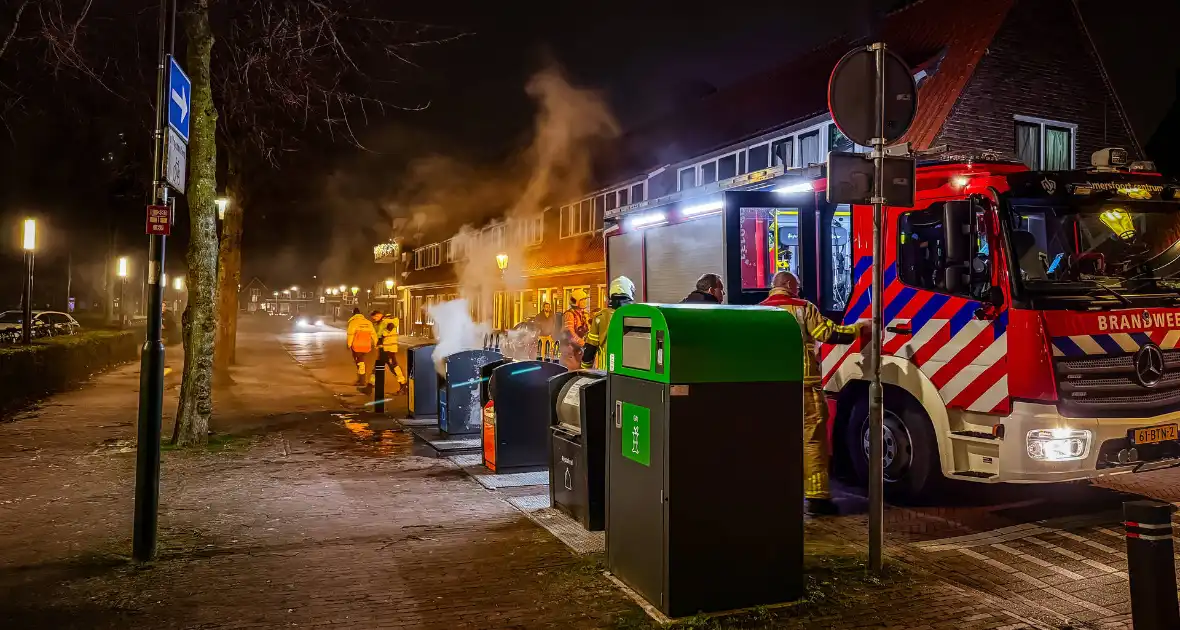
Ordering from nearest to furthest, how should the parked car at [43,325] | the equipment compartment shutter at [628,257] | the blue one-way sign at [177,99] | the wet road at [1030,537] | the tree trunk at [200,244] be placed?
1. the wet road at [1030,537]
2. the blue one-way sign at [177,99]
3. the tree trunk at [200,244]
4. the equipment compartment shutter at [628,257]
5. the parked car at [43,325]

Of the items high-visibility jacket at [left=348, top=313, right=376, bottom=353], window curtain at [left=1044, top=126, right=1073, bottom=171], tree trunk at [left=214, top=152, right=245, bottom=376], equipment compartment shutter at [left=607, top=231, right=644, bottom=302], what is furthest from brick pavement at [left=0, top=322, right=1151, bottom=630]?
window curtain at [left=1044, top=126, right=1073, bottom=171]

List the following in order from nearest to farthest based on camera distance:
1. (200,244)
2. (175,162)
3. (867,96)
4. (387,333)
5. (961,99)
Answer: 1. (867,96)
2. (175,162)
3. (200,244)
4. (387,333)
5. (961,99)

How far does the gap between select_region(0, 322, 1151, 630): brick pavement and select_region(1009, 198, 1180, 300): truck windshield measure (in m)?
1.95

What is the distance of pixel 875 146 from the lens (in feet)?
17.2

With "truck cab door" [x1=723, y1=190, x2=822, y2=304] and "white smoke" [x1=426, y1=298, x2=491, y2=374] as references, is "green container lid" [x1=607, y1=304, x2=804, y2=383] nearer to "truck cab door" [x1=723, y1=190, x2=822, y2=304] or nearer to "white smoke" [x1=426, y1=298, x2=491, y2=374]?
"truck cab door" [x1=723, y1=190, x2=822, y2=304]

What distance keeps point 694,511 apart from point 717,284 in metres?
3.33

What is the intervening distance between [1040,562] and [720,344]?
296 cm

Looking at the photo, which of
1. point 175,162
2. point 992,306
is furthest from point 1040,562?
point 175,162

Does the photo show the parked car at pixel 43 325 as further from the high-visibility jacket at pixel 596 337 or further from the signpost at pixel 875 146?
the signpost at pixel 875 146

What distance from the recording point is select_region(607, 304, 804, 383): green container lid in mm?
4254

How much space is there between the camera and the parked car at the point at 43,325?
91.8ft

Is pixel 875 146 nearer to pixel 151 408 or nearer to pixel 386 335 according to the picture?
pixel 151 408

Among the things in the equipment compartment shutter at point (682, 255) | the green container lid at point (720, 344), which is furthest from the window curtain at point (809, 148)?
the green container lid at point (720, 344)

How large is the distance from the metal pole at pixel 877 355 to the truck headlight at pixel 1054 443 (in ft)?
5.10
